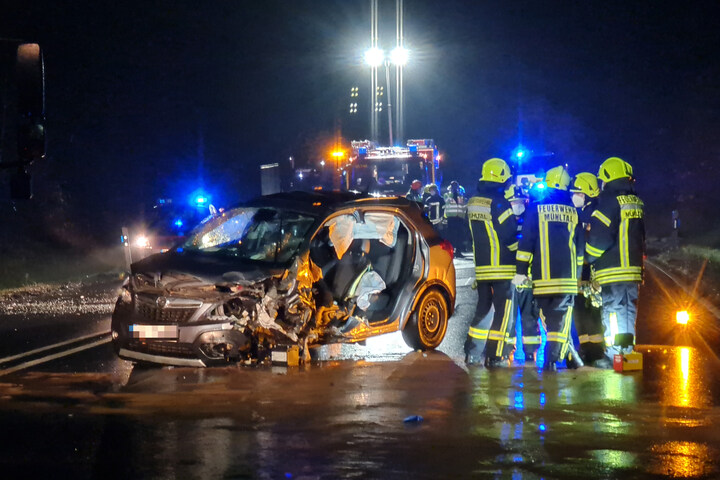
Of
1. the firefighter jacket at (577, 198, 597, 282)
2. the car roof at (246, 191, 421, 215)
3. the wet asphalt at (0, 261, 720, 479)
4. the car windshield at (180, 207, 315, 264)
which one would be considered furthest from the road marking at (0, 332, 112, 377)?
the firefighter jacket at (577, 198, 597, 282)

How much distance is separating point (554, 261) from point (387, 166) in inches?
706

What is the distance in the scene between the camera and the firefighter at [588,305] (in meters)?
9.88

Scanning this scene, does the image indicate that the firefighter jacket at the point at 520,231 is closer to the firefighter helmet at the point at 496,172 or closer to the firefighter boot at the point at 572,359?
the firefighter helmet at the point at 496,172

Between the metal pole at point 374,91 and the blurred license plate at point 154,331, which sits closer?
the blurred license plate at point 154,331

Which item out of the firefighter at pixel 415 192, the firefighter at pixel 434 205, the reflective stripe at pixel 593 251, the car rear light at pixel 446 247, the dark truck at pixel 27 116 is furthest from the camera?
the firefighter at pixel 415 192

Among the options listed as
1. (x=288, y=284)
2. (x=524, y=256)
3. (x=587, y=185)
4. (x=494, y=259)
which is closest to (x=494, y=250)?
(x=494, y=259)

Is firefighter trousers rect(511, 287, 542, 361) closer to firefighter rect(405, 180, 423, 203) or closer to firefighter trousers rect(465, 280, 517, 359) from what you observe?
firefighter trousers rect(465, 280, 517, 359)

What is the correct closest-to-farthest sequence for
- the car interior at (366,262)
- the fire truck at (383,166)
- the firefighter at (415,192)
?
the car interior at (366,262) → the firefighter at (415,192) → the fire truck at (383,166)

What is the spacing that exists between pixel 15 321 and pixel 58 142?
1811 cm

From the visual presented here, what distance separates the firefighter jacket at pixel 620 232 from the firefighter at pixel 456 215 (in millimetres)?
14574

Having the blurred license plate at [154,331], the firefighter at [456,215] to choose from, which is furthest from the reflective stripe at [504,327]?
the firefighter at [456,215]

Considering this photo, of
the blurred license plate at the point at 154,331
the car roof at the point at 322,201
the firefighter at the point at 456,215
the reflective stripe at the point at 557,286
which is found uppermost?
the firefighter at the point at 456,215

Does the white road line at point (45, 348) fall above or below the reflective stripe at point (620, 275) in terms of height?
below

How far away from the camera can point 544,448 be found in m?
6.59
